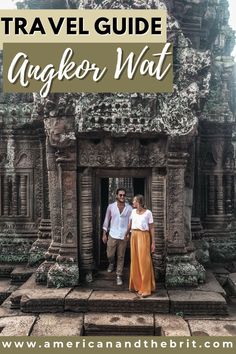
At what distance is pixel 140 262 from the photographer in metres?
6.28

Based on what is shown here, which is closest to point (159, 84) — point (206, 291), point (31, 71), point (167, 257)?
point (31, 71)

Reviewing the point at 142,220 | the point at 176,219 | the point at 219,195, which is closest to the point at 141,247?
the point at 142,220

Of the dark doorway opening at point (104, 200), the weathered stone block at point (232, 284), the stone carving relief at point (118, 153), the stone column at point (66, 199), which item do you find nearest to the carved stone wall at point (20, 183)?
the dark doorway opening at point (104, 200)

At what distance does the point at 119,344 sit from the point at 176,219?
245cm

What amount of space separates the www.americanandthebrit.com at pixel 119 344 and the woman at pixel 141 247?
1342 mm

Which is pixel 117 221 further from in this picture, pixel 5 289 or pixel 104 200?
pixel 5 289

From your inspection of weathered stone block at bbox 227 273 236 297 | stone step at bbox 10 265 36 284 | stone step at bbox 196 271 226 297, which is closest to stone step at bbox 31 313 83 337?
stone step at bbox 10 265 36 284

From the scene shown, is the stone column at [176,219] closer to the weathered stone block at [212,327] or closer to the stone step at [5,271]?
the weathered stone block at [212,327]

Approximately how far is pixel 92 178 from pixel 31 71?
6.92 ft

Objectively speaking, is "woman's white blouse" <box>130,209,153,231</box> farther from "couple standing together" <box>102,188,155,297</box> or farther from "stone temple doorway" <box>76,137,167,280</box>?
"stone temple doorway" <box>76,137,167,280</box>

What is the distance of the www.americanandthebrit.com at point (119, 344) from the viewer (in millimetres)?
4793

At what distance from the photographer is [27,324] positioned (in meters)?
5.48

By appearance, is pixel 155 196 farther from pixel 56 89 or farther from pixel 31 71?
pixel 31 71

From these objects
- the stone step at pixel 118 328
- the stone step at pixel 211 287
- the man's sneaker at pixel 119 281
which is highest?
the man's sneaker at pixel 119 281
